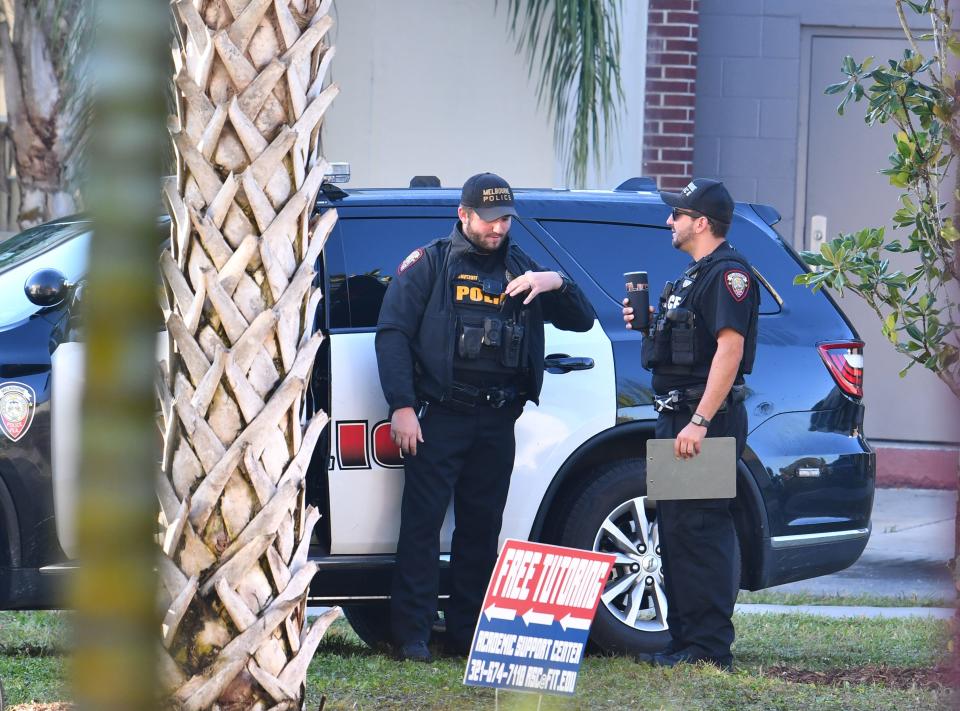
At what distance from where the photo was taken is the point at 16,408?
4.32 metres

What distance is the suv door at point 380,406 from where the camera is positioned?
15.1 ft

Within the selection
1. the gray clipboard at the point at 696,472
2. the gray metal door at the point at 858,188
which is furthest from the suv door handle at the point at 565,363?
the gray metal door at the point at 858,188

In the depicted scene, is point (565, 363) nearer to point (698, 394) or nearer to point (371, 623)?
point (698, 394)

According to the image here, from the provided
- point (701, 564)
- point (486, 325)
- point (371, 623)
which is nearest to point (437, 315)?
point (486, 325)

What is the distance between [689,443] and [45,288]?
2.13 metres

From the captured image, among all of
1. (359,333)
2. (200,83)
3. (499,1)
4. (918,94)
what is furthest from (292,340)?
(499,1)

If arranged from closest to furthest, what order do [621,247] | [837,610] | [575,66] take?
[621,247] → [837,610] → [575,66]

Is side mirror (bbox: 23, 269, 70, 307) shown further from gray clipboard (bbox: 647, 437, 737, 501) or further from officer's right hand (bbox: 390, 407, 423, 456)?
gray clipboard (bbox: 647, 437, 737, 501)

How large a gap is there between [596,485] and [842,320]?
1144 mm

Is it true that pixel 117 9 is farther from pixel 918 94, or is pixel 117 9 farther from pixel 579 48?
pixel 579 48

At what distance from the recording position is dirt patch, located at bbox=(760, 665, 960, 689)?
4.51 meters

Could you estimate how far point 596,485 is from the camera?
4.87m

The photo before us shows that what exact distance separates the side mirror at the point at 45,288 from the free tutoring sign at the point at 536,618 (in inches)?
66.9

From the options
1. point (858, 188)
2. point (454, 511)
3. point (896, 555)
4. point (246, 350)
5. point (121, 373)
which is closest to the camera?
point (121, 373)
